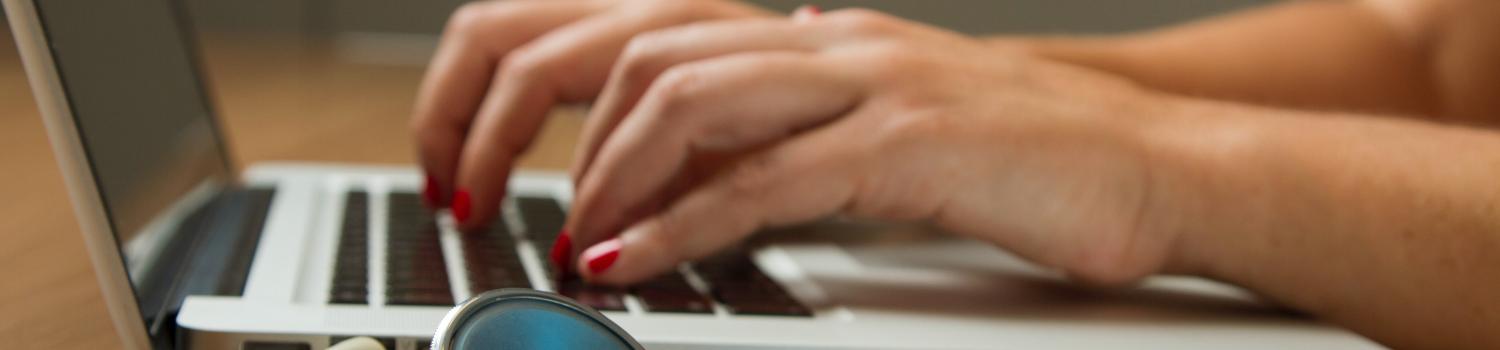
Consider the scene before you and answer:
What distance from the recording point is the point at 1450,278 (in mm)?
409

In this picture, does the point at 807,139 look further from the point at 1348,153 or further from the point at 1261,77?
the point at 1261,77

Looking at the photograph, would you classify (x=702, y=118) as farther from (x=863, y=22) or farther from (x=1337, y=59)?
(x=1337, y=59)

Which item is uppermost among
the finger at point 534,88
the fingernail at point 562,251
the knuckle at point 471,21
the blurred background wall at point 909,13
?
the blurred background wall at point 909,13

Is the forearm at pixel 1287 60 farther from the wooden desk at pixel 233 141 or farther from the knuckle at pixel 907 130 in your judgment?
the wooden desk at pixel 233 141

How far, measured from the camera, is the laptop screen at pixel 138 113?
0.41 meters

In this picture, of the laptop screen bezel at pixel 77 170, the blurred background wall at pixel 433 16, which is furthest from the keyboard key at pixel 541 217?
the blurred background wall at pixel 433 16

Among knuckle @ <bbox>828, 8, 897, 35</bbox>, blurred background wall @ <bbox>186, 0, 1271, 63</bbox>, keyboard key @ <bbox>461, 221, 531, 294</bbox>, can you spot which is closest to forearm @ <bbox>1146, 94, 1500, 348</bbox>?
knuckle @ <bbox>828, 8, 897, 35</bbox>

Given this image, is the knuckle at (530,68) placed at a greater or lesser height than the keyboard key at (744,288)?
greater

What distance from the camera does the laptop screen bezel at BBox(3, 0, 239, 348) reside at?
1.02 feet

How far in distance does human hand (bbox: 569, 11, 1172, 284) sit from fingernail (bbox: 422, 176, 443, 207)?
17 centimetres

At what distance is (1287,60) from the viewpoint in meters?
0.78

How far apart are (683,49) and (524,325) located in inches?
9.6

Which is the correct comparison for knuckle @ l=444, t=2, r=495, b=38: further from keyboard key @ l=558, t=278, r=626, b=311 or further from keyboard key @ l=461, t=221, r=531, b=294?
keyboard key @ l=558, t=278, r=626, b=311

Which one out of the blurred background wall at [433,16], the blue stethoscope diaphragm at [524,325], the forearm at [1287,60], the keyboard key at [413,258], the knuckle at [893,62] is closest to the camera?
the blue stethoscope diaphragm at [524,325]
